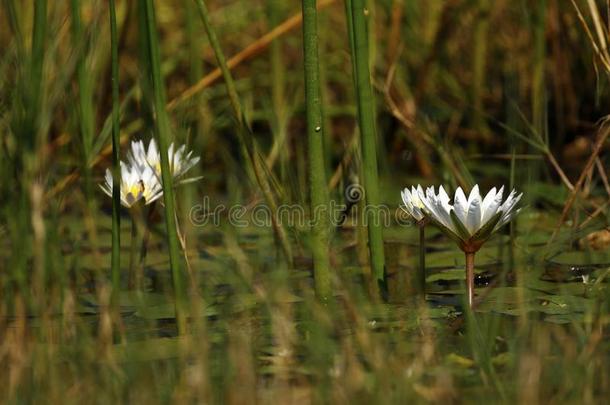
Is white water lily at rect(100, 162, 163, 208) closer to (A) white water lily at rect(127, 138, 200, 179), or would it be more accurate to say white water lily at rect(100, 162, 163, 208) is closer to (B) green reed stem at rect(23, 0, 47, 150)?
(A) white water lily at rect(127, 138, 200, 179)

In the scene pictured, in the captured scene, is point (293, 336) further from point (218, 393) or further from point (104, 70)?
point (104, 70)

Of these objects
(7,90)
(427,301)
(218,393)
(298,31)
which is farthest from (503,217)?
(298,31)

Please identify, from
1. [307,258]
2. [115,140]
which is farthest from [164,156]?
[307,258]

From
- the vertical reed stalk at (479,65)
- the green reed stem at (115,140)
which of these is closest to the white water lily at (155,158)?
the green reed stem at (115,140)

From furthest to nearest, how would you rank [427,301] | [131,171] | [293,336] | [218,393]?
1. [131,171]
2. [427,301]
3. [293,336]
4. [218,393]

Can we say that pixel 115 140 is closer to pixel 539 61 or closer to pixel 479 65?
pixel 539 61

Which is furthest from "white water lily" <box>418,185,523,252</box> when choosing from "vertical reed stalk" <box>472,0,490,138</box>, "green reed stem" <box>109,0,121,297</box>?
"vertical reed stalk" <box>472,0,490,138</box>

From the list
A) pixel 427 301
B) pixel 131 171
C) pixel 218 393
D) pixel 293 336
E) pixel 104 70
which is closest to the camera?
pixel 218 393
